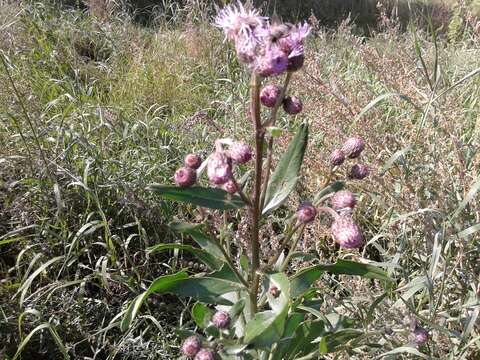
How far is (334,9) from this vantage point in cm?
898

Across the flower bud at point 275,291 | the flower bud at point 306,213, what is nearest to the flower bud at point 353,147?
the flower bud at point 306,213

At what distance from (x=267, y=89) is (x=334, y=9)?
27.8 feet

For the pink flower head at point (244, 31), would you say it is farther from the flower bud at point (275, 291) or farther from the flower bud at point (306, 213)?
the flower bud at point (275, 291)

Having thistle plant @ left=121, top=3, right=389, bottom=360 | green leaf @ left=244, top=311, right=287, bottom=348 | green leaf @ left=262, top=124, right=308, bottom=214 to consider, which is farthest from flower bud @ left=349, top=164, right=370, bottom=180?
Answer: green leaf @ left=244, top=311, right=287, bottom=348

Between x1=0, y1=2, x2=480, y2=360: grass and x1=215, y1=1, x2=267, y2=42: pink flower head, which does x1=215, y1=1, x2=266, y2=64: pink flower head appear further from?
x1=0, y1=2, x2=480, y2=360: grass

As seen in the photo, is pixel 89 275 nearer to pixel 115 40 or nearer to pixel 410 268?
pixel 410 268

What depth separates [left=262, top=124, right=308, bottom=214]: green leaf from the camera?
3.67ft

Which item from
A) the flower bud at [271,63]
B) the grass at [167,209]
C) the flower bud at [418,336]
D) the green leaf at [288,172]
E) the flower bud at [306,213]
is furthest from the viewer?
the grass at [167,209]

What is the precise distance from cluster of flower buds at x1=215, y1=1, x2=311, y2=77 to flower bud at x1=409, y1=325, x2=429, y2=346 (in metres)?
0.67

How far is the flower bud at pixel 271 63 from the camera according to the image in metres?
0.90

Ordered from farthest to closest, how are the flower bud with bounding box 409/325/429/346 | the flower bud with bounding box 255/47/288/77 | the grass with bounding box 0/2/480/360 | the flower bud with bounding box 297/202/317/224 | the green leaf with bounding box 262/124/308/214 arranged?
the grass with bounding box 0/2/480/360
the flower bud with bounding box 409/325/429/346
the green leaf with bounding box 262/124/308/214
the flower bud with bounding box 297/202/317/224
the flower bud with bounding box 255/47/288/77

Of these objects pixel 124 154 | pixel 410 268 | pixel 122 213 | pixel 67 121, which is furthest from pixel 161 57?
pixel 410 268

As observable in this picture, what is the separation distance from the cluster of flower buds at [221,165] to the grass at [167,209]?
49cm

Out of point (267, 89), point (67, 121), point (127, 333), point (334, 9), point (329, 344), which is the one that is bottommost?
point (334, 9)
